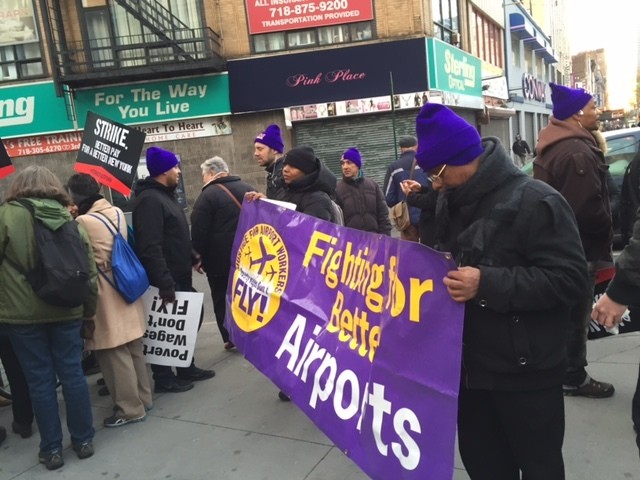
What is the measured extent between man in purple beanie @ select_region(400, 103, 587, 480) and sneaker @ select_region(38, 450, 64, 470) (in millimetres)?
2641

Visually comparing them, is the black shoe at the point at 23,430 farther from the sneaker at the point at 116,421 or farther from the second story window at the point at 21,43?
the second story window at the point at 21,43

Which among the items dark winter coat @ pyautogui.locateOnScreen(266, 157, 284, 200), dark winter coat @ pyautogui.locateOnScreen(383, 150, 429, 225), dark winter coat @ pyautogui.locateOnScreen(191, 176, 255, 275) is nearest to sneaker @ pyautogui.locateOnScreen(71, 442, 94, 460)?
dark winter coat @ pyautogui.locateOnScreen(191, 176, 255, 275)

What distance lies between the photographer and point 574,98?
134 inches

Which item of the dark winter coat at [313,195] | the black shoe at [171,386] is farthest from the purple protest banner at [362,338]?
the black shoe at [171,386]

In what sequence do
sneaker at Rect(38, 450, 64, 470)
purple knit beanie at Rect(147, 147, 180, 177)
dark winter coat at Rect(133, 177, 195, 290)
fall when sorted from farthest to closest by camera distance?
purple knit beanie at Rect(147, 147, 180, 177) < dark winter coat at Rect(133, 177, 195, 290) < sneaker at Rect(38, 450, 64, 470)

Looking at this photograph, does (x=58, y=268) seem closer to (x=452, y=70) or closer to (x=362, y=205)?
(x=362, y=205)

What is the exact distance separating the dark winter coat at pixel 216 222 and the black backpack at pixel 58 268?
5.16 feet

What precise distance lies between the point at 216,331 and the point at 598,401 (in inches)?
154

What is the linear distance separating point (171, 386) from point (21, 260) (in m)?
1.77

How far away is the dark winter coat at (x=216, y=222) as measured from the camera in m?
4.71

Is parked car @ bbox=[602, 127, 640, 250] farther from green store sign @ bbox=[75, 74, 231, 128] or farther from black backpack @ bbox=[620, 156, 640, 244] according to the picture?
green store sign @ bbox=[75, 74, 231, 128]

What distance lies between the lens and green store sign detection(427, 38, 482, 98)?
47.9 ft

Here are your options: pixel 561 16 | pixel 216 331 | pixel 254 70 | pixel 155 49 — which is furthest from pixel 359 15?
pixel 561 16

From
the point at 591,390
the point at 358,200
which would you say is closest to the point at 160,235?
the point at 358,200
